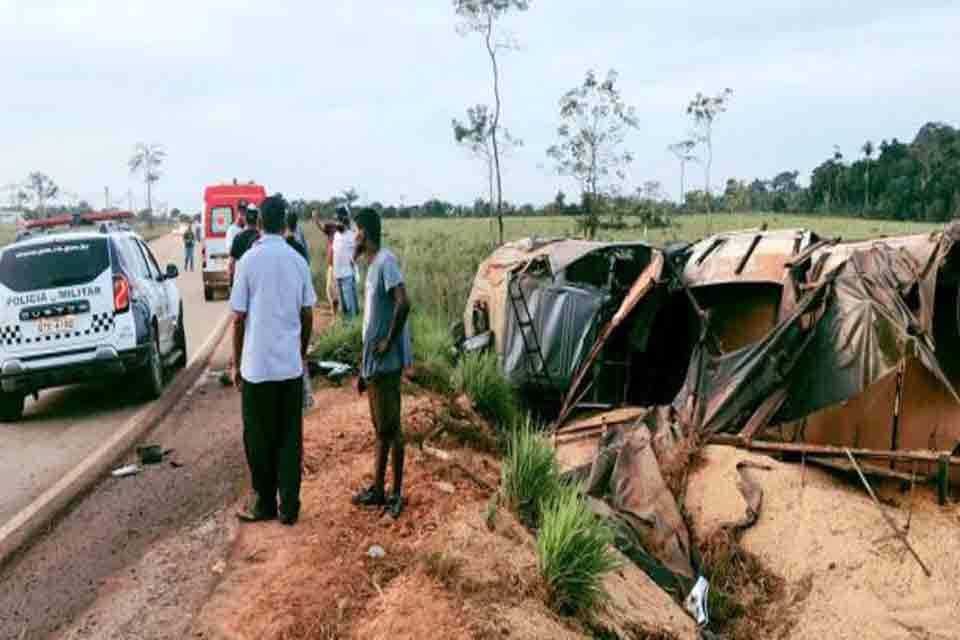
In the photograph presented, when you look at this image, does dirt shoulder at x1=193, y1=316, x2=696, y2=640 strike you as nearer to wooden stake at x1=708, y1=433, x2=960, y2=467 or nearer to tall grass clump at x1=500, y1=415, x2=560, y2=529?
tall grass clump at x1=500, y1=415, x2=560, y2=529

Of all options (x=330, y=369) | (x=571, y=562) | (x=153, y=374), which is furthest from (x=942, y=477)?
(x=153, y=374)

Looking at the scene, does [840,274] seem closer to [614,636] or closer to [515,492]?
[515,492]

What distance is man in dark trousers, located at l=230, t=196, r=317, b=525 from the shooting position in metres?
5.75

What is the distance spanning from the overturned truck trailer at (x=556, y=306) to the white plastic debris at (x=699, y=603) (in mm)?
4496

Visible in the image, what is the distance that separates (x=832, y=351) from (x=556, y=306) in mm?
3775

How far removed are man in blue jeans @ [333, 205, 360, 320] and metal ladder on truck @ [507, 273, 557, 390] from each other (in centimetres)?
269

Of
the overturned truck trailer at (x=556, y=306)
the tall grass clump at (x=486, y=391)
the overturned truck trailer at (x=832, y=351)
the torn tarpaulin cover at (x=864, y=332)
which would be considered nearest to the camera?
the torn tarpaulin cover at (x=864, y=332)

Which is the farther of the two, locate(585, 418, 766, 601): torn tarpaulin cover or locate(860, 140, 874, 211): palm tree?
locate(860, 140, 874, 211): palm tree

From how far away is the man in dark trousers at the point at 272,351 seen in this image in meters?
5.75

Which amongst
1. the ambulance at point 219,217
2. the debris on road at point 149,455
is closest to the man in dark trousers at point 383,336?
the debris on road at point 149,455

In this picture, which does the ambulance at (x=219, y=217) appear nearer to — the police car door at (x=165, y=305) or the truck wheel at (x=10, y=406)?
the police car door at (x=165, y=305)

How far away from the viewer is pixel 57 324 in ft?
32.7

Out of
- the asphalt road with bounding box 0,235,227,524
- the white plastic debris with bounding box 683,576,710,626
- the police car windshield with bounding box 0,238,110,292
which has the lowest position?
→ the white plastic debris with bounding box 683,576,710,626

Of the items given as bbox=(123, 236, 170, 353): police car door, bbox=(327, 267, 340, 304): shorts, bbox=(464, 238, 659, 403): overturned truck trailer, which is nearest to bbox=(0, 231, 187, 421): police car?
bbox=(123, 236, 170, 353): police car door
